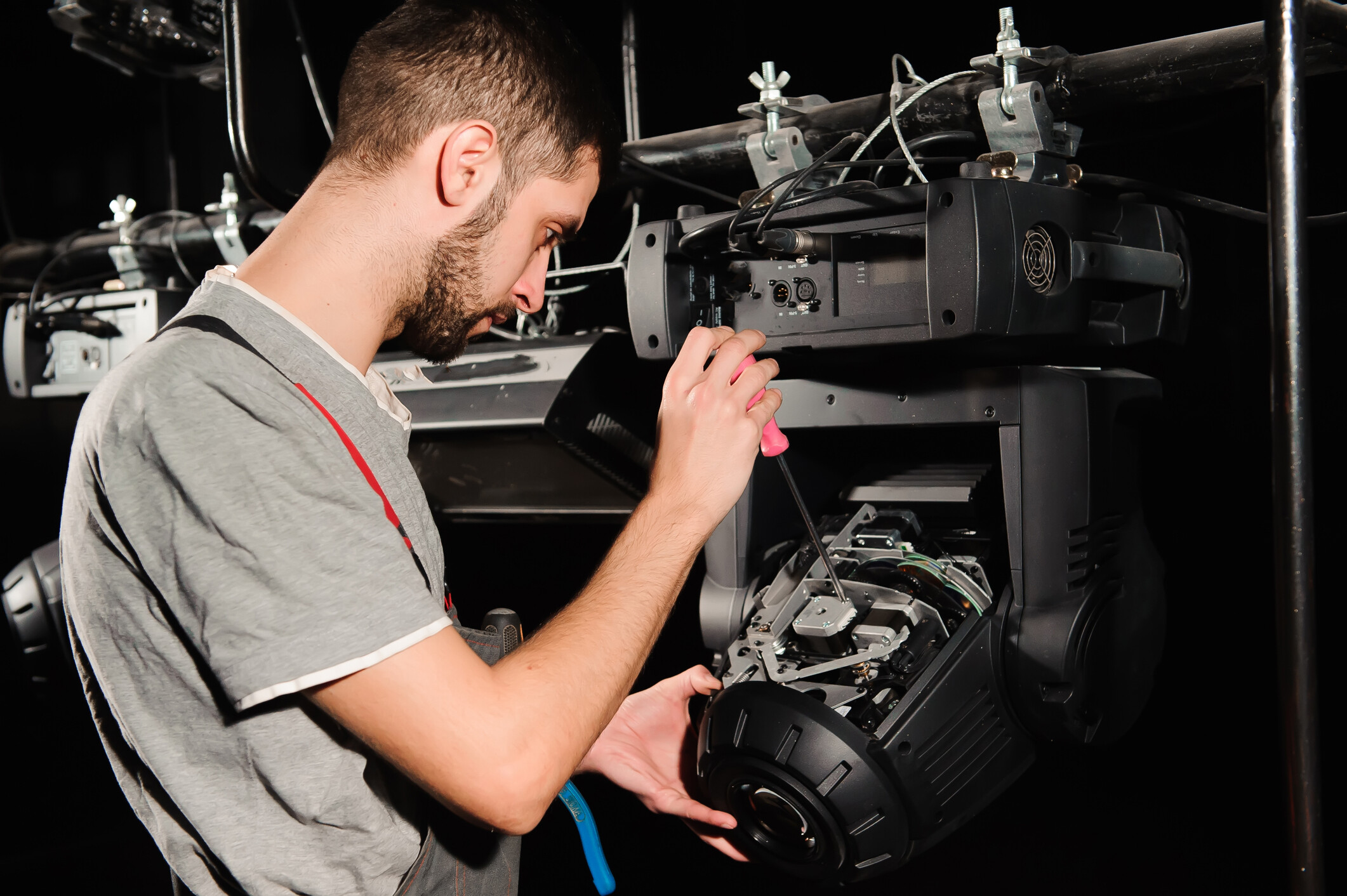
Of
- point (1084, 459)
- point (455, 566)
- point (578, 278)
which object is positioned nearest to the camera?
point (1084, 459)

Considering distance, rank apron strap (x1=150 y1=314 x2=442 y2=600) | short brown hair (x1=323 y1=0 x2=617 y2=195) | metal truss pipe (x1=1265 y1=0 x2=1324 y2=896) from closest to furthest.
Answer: metal truss pipe (x1=1265 y1=0 x2=1324 y2=896)
apron strap (x1=150 y1=314 x2=442 y2=600)
short brown hair (x1=323 y1=0 x2=617 y2=195)

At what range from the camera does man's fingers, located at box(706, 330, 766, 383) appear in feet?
2.82

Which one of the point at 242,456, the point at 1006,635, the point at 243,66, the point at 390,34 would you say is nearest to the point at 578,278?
the point at 243,66

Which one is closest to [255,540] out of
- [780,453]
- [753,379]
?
[753,379]

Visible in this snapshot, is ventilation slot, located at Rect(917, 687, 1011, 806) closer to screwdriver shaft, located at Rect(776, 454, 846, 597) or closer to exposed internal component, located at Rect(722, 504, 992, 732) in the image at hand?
exposed internal component, located at Rect(722, 504, 992, 732)

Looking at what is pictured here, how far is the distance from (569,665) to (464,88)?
0.47 m

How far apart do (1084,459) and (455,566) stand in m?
1.42

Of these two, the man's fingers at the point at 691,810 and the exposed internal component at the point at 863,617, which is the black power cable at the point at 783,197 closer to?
the exposed internal component at the point at 863,617

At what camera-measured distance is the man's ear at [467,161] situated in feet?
2.66

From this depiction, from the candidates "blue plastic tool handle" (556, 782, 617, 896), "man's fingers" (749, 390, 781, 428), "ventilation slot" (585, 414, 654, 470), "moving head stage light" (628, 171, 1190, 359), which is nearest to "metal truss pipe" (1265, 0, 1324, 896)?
"moving head stage light" (628, 171, 1190, 359)

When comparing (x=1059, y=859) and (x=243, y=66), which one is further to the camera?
(x=243, y=66)

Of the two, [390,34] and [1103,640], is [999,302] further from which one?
[390,34]

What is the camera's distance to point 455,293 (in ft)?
2.89

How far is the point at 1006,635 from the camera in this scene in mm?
989
